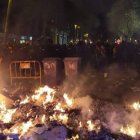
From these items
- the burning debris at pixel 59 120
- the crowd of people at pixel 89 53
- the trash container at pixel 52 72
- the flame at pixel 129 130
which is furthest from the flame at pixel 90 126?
the crowd of people at pixel 89 53

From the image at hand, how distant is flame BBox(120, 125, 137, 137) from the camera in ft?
27.1

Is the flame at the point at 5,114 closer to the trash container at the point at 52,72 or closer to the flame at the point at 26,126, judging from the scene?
the flame at the point at 26,126

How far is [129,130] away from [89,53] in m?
14.7

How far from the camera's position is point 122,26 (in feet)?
116

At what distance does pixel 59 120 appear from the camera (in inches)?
354

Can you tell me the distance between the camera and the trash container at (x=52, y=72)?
1449 cm

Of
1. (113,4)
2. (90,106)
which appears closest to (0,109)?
(90,106)

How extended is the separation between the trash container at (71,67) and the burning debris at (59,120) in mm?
3262

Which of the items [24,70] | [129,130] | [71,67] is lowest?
[129,130]

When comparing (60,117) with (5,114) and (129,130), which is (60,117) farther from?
(129,130)

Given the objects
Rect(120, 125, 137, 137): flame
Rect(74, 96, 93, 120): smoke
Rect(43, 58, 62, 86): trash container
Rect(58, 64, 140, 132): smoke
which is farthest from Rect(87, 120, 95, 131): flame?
Rect(43, 58, 62, 86): trash container

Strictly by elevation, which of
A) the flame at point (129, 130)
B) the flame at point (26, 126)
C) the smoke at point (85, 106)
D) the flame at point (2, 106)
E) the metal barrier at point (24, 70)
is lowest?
the flame at point (129, 130)

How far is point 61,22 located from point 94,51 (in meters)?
12.5

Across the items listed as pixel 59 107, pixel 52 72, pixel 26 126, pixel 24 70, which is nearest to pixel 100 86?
pixel 52 72
